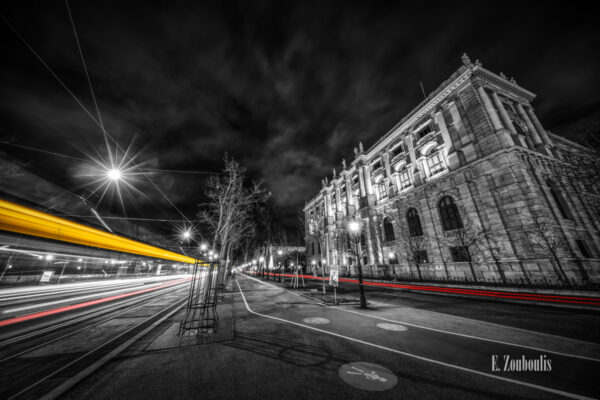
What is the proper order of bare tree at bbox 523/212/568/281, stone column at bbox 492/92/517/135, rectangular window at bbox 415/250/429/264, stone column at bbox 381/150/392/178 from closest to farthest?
bare tree at bbox 523/212/568/281 → stone column at bbox 492/92/517/135 → rectangular window at bbox 415/250/429/264 → stone column at bbox 381/150/392/178

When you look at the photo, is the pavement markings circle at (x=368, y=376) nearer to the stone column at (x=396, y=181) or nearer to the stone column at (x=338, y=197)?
the stone column at (x=396, y=181)

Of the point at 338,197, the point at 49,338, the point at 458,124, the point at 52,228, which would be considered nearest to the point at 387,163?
the point at 458,124

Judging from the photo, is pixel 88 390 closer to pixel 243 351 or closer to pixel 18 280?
pixel 243 351

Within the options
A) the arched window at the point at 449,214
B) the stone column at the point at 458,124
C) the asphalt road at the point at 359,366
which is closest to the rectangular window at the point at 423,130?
the stone column at the point at 458,124

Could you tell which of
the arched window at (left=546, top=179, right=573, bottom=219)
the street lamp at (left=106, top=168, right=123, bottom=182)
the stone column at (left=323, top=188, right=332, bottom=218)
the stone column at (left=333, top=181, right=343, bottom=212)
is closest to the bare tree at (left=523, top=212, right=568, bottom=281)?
the arched window at (left=546, top=179, right=573, bottom=219)

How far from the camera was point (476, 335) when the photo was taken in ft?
21.2

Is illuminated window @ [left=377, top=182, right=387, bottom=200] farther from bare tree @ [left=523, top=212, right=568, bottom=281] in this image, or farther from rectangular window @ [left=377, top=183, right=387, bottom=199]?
bare tree @ [left=523, top=212, right=568, bottom=281]

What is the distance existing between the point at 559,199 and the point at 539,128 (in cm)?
1230

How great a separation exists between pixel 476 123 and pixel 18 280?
44910 millimetres

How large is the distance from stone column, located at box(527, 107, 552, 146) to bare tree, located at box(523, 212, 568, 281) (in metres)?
15.2

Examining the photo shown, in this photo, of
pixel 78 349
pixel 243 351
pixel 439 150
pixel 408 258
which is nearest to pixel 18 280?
pixel 78 349

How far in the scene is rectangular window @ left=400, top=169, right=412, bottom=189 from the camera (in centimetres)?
3064

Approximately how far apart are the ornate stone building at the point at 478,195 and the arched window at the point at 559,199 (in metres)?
0.11

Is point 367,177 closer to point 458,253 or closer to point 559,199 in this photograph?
point 458,253
